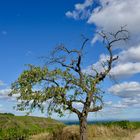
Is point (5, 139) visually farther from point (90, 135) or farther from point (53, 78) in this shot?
point (53, 78)

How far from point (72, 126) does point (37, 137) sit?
5332 millimetres

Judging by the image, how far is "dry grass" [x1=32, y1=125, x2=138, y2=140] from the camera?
137 ft

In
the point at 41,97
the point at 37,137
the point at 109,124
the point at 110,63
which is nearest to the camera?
the point at 41,97

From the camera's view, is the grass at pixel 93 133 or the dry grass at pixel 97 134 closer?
the dry grass at pixel 97 134

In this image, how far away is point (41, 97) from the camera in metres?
34.6

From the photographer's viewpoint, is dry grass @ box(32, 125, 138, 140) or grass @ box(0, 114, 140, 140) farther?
grass @ box(0, 114, 140, 140)

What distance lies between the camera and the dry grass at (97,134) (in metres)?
41.7

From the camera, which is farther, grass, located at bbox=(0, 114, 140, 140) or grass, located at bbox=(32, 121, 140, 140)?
grass, located at bbox=(0, 114, 140, 140)

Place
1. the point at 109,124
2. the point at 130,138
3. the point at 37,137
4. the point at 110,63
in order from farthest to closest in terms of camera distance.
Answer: the point at 109,124, the point at 37,137, the point at 130,138, the point at 110,63

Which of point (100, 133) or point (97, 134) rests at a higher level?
point (100, 133)

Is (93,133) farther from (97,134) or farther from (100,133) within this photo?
(100,133)

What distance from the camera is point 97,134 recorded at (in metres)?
43.6

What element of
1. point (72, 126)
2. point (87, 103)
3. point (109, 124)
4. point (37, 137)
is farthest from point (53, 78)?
point (109, 124)

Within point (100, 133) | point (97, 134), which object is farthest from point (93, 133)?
point (100, 133)
